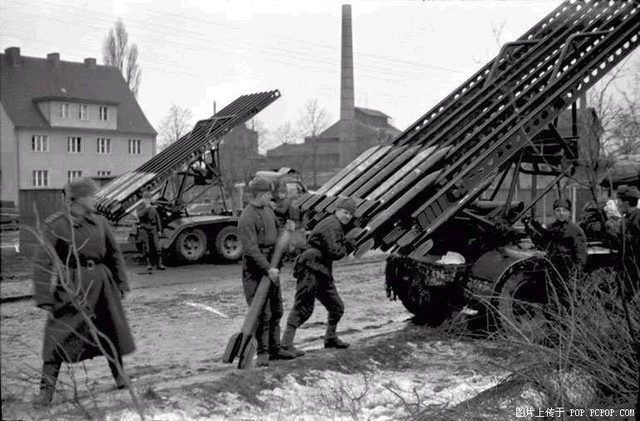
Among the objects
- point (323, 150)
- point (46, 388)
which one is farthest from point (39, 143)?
point (46, 388)

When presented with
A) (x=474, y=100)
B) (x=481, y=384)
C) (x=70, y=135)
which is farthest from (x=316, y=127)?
(x=481, y=384)

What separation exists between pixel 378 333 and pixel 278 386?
10.3 ft

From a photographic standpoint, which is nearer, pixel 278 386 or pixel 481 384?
pixel 278 386

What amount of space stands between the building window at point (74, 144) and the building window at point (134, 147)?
13.3 feet

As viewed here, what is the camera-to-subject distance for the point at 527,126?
867 centimetres

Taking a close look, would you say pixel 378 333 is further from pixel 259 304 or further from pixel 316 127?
pixel 316 127

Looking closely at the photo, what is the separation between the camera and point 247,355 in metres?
7.09

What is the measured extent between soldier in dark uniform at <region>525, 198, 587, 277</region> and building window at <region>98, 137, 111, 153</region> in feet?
138

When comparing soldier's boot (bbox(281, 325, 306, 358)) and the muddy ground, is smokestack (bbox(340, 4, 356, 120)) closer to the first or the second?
the muddy ground

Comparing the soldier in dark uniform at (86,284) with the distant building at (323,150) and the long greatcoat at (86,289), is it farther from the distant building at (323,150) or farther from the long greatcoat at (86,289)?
the distant building at (323,150)

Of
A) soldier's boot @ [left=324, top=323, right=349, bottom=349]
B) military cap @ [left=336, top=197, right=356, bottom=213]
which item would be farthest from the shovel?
soldier's boot @ [left=324, top=323, right=349, bottom=349]

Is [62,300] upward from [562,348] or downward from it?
upward

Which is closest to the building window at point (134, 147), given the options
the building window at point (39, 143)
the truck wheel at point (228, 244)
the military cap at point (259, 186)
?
the building window at point (39, 143)

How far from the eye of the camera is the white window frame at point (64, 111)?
4391cm
